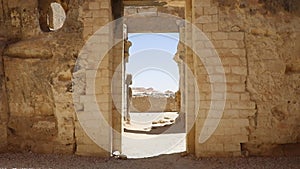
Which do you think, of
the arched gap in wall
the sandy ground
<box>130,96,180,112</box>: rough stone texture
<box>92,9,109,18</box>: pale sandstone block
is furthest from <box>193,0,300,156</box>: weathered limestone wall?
<box>130,96,180,112</box>: rough stone texture

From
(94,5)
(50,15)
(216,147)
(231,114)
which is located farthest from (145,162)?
(50,15)

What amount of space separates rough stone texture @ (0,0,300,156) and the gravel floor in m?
0.21

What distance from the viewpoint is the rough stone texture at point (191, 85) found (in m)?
5.22

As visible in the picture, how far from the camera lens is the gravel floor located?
4.73m

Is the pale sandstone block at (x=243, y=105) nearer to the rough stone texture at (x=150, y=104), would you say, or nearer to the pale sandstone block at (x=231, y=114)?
the pale sandstone block at (x=231, y=114)

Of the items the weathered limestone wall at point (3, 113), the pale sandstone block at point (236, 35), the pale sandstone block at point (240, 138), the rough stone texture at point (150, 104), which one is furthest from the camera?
the rough stone texture at point (150, 104)

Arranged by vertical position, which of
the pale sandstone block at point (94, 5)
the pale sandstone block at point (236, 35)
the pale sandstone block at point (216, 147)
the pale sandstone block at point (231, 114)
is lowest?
the pale sandstone block at point (216, 147)

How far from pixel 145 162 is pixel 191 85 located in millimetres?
1659

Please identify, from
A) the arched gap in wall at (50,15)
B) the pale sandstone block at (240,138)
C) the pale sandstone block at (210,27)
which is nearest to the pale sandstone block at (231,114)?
the pale sandstone block at (240,138)

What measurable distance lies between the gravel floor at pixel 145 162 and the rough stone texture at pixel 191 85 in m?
0.21

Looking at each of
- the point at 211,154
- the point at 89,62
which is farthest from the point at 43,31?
the point at 211,154

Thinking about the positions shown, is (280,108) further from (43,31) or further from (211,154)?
(43,31)

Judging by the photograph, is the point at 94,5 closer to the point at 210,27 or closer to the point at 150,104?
the point at 210,27

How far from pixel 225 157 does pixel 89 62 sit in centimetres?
296
